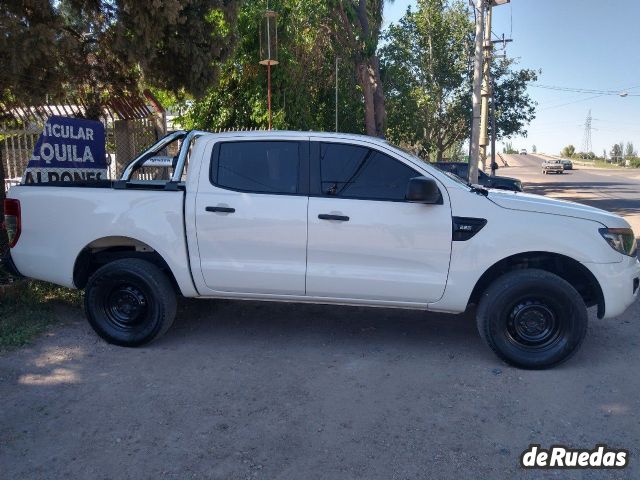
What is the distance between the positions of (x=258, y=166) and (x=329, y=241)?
36.1 inches

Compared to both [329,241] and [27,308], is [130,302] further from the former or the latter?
[329,241]

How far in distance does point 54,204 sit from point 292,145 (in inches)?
85.9

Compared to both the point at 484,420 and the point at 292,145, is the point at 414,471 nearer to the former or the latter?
the point at 484,420

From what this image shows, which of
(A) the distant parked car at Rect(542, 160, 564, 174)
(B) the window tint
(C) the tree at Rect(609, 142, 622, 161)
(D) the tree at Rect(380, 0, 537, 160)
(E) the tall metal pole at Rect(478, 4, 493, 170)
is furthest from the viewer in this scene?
(C) the tree at Rect(609, 142, 622, 161)

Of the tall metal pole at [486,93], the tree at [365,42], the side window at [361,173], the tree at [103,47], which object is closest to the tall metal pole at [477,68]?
the tree at [365,42]

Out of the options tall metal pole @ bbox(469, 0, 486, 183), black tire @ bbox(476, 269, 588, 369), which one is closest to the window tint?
black tire @ bbox(476, 269, 588, 369)

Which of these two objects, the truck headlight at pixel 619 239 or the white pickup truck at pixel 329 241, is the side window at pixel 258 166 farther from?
the truck headlight at pixel 619 239

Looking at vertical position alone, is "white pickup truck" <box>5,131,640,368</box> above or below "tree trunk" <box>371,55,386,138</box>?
below

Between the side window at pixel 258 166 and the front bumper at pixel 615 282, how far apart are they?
2478 mm

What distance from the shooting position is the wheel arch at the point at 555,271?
448 centimetres

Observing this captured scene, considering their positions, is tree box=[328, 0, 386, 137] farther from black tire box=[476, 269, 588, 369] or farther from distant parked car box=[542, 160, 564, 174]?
distant parked car box=[542, 160, 564, 174]

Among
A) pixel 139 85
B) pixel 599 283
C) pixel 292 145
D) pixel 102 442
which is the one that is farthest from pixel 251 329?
pixel 139 85

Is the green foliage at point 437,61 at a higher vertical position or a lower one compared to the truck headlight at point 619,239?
higher

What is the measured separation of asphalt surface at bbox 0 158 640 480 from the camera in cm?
319
